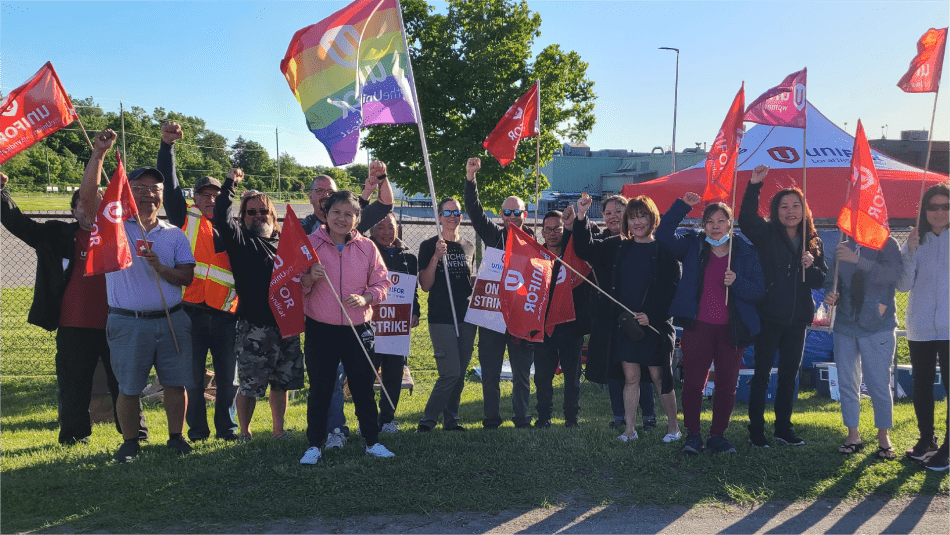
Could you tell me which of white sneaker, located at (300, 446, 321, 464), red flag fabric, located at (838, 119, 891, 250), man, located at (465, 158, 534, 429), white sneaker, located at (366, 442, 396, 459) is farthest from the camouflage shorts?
red flag fabric, located at (838, 119, 891, 250)

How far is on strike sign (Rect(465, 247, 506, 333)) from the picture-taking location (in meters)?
6.21

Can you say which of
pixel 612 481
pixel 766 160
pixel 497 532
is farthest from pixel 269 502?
pixel 766 160

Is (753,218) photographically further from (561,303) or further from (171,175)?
(171,175)

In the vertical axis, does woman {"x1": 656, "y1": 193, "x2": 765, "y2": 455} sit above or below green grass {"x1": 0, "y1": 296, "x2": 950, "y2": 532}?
above

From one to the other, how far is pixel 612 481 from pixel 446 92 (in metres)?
9.61

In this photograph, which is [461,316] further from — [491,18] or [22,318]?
[22,318]

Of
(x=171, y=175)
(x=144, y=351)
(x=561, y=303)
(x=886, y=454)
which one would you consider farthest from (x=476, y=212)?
(x=886, y=454)

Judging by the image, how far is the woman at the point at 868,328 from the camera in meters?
5.46

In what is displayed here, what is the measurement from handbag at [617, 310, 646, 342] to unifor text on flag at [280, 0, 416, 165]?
8.20 feet

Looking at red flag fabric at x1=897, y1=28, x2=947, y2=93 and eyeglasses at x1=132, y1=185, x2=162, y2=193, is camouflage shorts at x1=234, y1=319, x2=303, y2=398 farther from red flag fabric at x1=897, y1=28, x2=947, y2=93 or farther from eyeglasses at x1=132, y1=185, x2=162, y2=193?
red flag fabric at x1=897, y1=28, x2=947, y2=93

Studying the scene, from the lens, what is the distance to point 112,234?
489cm

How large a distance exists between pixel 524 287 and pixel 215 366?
2.72 meters

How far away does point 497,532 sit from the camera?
4.09 m

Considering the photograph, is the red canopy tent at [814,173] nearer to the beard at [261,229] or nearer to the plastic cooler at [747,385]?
the plastic cooler at [747,385]
